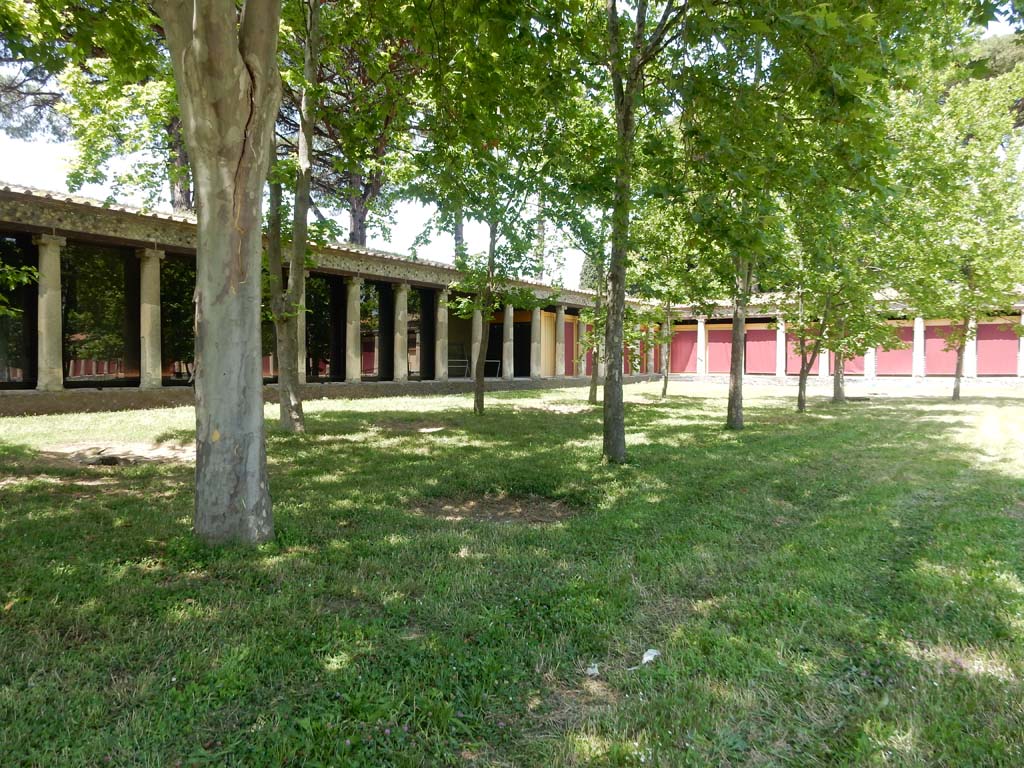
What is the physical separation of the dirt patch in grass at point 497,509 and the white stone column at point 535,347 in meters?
21.1

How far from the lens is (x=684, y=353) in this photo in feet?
135

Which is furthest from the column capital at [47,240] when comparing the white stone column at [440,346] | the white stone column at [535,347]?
the white stone column at [535,347]

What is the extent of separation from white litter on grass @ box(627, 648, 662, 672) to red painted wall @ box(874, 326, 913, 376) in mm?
35814

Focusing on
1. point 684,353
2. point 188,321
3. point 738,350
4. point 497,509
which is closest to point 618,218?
point 497,509

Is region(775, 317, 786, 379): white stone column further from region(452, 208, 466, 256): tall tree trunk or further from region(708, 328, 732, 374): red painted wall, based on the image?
region(452, 208, 466, 256): tall tree trunk

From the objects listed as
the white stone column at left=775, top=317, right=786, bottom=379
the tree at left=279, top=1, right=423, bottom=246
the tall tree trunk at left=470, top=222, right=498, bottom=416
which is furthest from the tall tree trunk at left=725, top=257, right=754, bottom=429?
the white stone column at left=775, top=317, right=786, bottom=379

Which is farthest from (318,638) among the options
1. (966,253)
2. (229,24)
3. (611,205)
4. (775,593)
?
(966,253)

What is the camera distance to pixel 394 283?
21.0m

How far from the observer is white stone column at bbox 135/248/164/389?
14.7 metres

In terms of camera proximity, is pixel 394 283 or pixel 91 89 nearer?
pixel 91 89

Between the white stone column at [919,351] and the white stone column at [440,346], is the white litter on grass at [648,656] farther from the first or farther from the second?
the white stone column at [919,351]

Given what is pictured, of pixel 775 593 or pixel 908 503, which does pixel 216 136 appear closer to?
pixel 775 593

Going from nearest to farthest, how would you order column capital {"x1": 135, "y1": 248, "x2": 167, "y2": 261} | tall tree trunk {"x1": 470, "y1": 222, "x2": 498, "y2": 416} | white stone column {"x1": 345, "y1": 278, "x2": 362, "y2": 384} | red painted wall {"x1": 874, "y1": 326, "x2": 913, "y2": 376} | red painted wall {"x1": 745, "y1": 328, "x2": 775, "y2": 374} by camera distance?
1. tall tree trunk {"x1": 470, "y1": 222, "x2": 498, "y2": 416}
2. column capital {"x1": 135, "y1": 248, "x2": 167, "y2": 261}
3. white stone column {"x1": 345, "y1": 278, "x2": 362, "y2": 384}
4. red painted wall {"x1": 874, "y1": 326, "x2": 913, "y2": 376}
5. red painted wall {"x1": 745, "y1": 328, "x2": 775, "y2": 374}

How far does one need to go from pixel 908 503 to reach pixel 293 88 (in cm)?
1128
